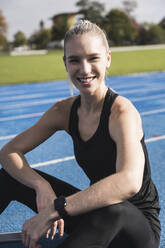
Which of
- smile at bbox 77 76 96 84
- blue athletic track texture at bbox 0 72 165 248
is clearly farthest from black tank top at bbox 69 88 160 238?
blue athletic track texture at bbox 0 72 165 248

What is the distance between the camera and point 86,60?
6.29 ft

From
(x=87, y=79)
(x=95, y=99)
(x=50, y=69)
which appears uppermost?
(x=87, y=79)

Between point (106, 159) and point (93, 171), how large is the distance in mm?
160

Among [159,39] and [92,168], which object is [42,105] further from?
[159,39]

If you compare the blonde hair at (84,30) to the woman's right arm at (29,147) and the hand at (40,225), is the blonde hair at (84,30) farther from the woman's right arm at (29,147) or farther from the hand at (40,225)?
the hand at (40,225)

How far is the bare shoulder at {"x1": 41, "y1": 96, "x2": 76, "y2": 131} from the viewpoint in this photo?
2.24 metres

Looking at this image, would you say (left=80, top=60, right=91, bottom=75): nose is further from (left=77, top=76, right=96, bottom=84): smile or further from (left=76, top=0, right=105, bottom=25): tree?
(left=76, top=0, right=105, bottom=25): tree

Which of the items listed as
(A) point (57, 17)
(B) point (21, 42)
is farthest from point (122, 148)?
(B) point (21, 42)

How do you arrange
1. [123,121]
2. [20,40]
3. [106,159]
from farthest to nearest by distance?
[20,40] → [106,159] → [123,121]

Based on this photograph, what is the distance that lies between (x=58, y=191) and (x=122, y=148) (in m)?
0.66

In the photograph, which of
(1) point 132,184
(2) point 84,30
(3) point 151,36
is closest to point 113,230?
(1) point 132,184

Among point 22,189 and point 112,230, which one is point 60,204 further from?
point 22,189

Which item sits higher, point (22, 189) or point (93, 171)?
point (93, 171)

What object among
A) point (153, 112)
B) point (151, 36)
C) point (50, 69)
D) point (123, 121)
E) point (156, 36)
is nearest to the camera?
point (123, 121)
